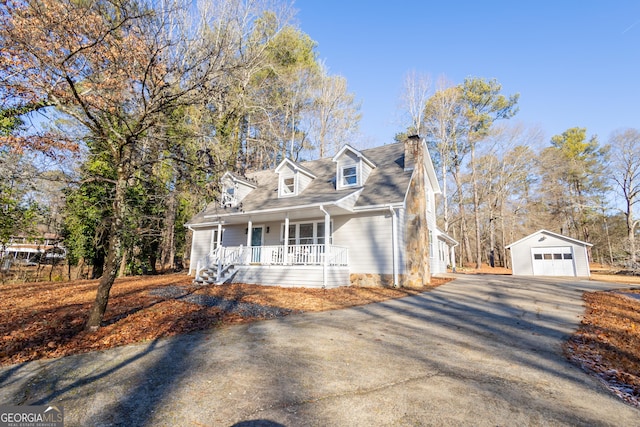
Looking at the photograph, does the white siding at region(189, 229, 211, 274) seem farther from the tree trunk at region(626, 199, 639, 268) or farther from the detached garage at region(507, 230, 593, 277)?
the tree trunk at region(626, 199, 639, 268)

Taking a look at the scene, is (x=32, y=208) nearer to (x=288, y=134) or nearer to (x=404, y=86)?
(x=288, y=134)


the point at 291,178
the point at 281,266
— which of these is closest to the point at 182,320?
the point at 281,266

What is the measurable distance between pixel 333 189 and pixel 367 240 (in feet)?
10.3

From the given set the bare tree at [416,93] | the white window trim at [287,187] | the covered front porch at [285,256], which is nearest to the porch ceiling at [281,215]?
the covered front porch at [285,256]

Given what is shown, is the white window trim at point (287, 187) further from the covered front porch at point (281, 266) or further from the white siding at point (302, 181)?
the covered front porch at point (281, 266)

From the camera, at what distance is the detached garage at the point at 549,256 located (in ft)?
69.1

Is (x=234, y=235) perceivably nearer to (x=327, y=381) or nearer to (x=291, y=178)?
(x=291, y=178)

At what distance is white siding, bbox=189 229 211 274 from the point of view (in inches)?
706

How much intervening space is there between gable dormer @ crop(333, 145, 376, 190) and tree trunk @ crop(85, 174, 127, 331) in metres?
10.0

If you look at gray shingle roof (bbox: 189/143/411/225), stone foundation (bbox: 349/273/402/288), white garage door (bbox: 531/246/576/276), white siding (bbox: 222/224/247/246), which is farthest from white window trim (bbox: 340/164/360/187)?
white garage door (bbox: 531/246/576/276)

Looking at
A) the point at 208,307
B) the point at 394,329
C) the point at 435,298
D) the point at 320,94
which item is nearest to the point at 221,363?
the point at 394,329

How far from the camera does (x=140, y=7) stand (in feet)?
16.9

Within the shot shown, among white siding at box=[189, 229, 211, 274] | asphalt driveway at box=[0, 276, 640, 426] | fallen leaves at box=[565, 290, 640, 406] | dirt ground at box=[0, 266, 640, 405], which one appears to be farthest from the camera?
white siding at box=[189, 229, 211, 274]

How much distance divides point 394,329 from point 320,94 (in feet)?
76.7
